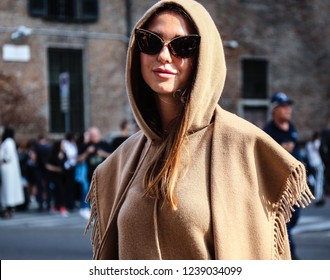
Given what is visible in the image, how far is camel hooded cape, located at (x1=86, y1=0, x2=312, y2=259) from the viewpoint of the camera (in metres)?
2.27

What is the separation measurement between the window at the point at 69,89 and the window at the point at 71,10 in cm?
96

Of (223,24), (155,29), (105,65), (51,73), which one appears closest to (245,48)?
(223,24)

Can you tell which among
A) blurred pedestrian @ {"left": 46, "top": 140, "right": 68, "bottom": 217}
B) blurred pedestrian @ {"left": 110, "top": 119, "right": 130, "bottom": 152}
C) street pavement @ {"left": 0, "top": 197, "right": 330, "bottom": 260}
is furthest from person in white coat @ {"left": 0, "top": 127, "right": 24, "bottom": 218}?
blurred pedestrian @ {"left": 110, "top": 119, "right": 130, "bottom": 152}

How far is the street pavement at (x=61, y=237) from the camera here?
8680 mm

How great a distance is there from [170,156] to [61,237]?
8.54 m

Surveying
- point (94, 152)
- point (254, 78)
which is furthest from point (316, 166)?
point (254, 78)

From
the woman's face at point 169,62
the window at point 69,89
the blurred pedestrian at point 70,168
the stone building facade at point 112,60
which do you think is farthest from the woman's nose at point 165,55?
the window at point 69,89

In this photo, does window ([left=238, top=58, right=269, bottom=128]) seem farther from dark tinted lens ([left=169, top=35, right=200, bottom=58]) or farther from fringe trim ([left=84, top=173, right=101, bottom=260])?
dark tinted lens ([left=169, top=35, right=200, bottom=58])

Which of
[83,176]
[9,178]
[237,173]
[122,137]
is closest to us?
[237,173]

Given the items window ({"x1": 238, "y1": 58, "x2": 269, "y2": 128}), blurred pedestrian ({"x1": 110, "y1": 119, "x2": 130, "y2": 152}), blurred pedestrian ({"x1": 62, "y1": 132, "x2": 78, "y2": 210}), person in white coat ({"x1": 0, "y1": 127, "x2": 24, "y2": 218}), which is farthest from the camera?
window ({"x1": 238, "y1": 58, "x2": 269, "y2": 128})

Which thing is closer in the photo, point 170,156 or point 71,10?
point 170,156

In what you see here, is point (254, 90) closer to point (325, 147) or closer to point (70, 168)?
point (325, 147)

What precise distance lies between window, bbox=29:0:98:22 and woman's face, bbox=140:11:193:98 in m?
19.6

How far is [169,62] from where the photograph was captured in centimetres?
241
